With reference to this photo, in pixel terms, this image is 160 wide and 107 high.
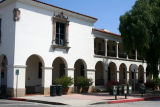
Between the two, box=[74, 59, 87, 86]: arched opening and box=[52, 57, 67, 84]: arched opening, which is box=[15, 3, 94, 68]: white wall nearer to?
box=[74, 59, 87, 86]: arched opening

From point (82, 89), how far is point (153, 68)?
7.90m

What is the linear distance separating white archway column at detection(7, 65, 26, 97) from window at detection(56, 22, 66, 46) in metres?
5.10

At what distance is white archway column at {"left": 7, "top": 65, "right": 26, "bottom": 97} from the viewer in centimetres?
2066

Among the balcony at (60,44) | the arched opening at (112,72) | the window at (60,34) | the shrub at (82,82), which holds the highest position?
the window at (60,34)

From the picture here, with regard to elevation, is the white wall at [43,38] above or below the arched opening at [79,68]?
above

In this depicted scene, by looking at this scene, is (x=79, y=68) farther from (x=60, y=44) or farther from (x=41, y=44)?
(x=41, y=44)

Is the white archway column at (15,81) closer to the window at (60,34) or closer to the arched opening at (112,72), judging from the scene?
the window at (60,34)

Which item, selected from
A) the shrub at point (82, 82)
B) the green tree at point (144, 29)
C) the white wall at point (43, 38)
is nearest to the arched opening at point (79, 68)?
the white wall at point (43, 38)

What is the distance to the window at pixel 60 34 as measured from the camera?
24.6 metres

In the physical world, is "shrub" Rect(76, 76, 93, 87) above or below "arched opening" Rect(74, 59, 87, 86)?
below

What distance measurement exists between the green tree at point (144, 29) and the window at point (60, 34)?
5.92 meters

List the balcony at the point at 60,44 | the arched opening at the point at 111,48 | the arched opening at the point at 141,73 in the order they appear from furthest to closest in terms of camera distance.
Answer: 1. the arched opening at the point at 141,73
2. the arched opening at the point at 111,48
3. the balcony at the point at 60,44

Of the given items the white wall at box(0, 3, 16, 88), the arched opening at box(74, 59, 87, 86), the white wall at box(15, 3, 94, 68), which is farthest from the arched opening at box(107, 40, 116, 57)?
the white wall at box(0, 3, 16, 88)

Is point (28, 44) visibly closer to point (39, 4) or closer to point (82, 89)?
point (39, 4)
